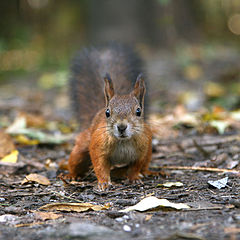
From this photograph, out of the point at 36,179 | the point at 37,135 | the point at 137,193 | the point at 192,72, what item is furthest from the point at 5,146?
the point at 192,72

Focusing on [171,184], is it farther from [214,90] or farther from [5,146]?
[214,90]

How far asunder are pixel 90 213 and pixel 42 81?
6600 mm

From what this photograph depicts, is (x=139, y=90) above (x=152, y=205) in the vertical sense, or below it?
above

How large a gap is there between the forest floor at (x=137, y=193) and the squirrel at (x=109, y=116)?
164 millimetres

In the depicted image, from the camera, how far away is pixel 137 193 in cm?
307

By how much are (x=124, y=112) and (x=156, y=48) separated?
23.1ft

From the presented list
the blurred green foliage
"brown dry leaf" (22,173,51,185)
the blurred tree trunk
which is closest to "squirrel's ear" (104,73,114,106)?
"brown dry leaf" (22,173,51,185)

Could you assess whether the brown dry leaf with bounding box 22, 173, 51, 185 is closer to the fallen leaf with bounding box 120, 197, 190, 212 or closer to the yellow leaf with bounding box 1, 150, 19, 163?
the yellow leaf with bounding box 1, 150, 19, 163

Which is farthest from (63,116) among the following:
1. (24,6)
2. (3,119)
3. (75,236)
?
(24,6)

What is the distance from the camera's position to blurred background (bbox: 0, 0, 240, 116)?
7.30 meters

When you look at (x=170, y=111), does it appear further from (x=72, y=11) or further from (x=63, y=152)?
(x=72, y=11)

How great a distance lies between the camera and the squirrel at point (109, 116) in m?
3.38

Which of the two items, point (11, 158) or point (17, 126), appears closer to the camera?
point (11, 158)

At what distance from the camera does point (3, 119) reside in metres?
5.95
